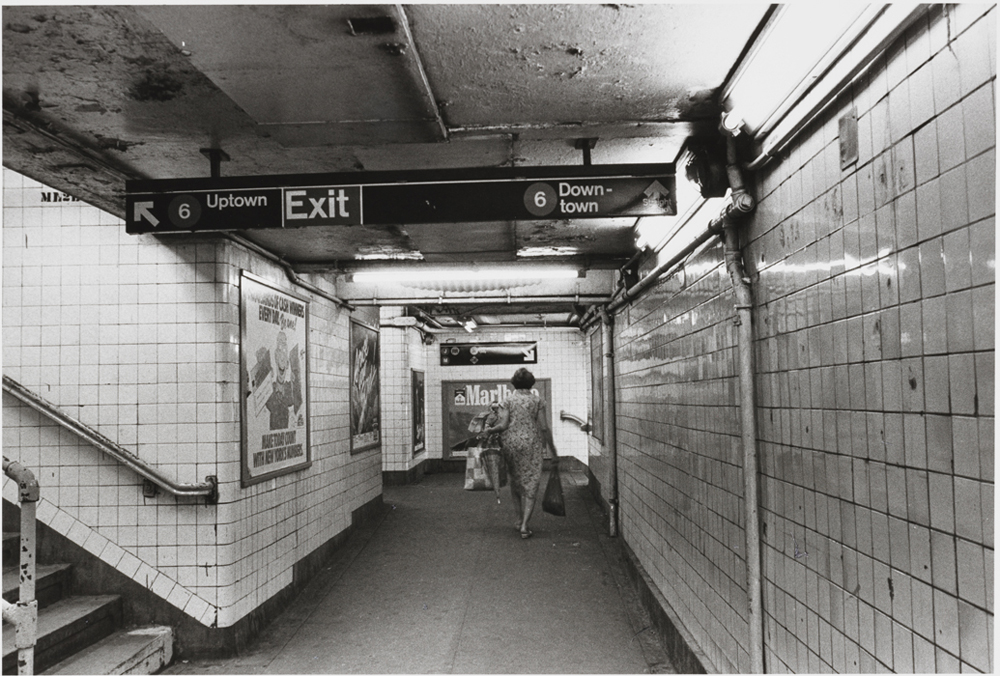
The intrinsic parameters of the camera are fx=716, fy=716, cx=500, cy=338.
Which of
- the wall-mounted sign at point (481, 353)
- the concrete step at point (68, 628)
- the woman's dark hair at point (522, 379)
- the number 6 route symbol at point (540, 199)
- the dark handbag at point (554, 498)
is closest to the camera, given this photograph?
the number 6 route symbol at point (540, 199)

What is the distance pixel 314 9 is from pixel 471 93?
0.90 meters

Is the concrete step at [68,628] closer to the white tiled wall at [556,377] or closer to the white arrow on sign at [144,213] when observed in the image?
the white arrow on sign at [144,213]

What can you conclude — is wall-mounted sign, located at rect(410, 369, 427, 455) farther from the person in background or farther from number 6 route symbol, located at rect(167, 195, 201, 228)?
number 6 route symbol, located at rect(167, 195, 201, 228)

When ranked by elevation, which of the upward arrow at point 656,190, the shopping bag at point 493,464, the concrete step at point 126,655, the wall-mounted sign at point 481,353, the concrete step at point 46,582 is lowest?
the concrete step at point 126,655

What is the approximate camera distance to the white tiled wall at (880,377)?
1.62 metres

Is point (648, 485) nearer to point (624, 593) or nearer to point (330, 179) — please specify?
point (624, 593)

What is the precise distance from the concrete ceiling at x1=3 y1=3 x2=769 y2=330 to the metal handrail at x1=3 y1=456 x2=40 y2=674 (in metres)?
1.62

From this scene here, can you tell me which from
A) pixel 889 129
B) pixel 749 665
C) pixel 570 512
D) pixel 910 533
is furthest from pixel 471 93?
pixel 570 512

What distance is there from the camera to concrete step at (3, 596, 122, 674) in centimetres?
398

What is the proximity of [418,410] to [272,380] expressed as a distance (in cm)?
814

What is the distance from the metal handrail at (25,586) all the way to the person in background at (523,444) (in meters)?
5.43

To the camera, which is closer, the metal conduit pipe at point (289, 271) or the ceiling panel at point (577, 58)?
the ceiling panel at point (577, 58)

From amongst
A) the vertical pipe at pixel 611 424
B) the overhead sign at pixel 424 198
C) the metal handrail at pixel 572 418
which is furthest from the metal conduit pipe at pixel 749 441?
the metal handrail at pixel 572 418

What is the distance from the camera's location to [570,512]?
32.1 ft
